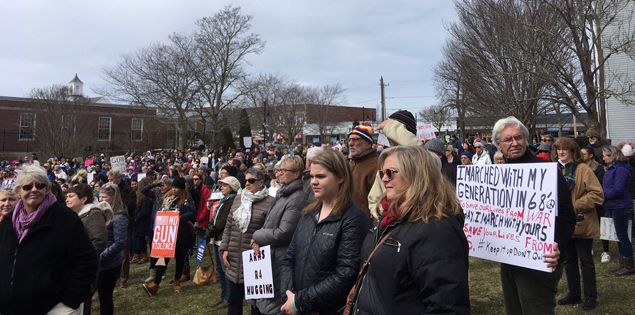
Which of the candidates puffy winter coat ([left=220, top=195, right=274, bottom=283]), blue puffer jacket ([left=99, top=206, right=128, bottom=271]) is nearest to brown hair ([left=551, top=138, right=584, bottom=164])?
puffy winter coat ([left=220, top=195, right=274, bottom=283])

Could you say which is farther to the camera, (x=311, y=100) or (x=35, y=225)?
(x=311, y=100)

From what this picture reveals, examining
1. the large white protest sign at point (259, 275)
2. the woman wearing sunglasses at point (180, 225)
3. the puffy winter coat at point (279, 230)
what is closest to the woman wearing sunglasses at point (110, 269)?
the woman wearing sunglasses at point (180, 225)

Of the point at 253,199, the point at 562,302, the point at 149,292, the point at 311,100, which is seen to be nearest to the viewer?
the point at 253,199

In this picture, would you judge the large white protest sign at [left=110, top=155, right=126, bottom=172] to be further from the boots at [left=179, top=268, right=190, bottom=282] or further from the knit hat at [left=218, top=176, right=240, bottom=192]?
the knit hat at [left=218, top=176, right=240, bottom=192]

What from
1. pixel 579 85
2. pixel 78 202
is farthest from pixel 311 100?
pixel 78 202

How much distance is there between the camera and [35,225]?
3.19 metres

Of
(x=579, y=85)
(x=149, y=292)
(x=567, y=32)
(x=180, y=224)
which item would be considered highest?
(x=567, y=32)

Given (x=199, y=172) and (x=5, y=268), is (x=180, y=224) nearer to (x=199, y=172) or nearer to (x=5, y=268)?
(x=199, y=172)

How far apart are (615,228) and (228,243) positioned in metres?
5.70

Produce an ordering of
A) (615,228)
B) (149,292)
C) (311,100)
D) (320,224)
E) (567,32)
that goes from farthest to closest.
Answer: (311,100), (567,32), (149,292), (615,228), (320,224)

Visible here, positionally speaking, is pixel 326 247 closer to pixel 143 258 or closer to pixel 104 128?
pixel 143 258

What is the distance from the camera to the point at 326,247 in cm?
275

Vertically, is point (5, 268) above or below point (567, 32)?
below

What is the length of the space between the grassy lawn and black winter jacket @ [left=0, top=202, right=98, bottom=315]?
2.89m
